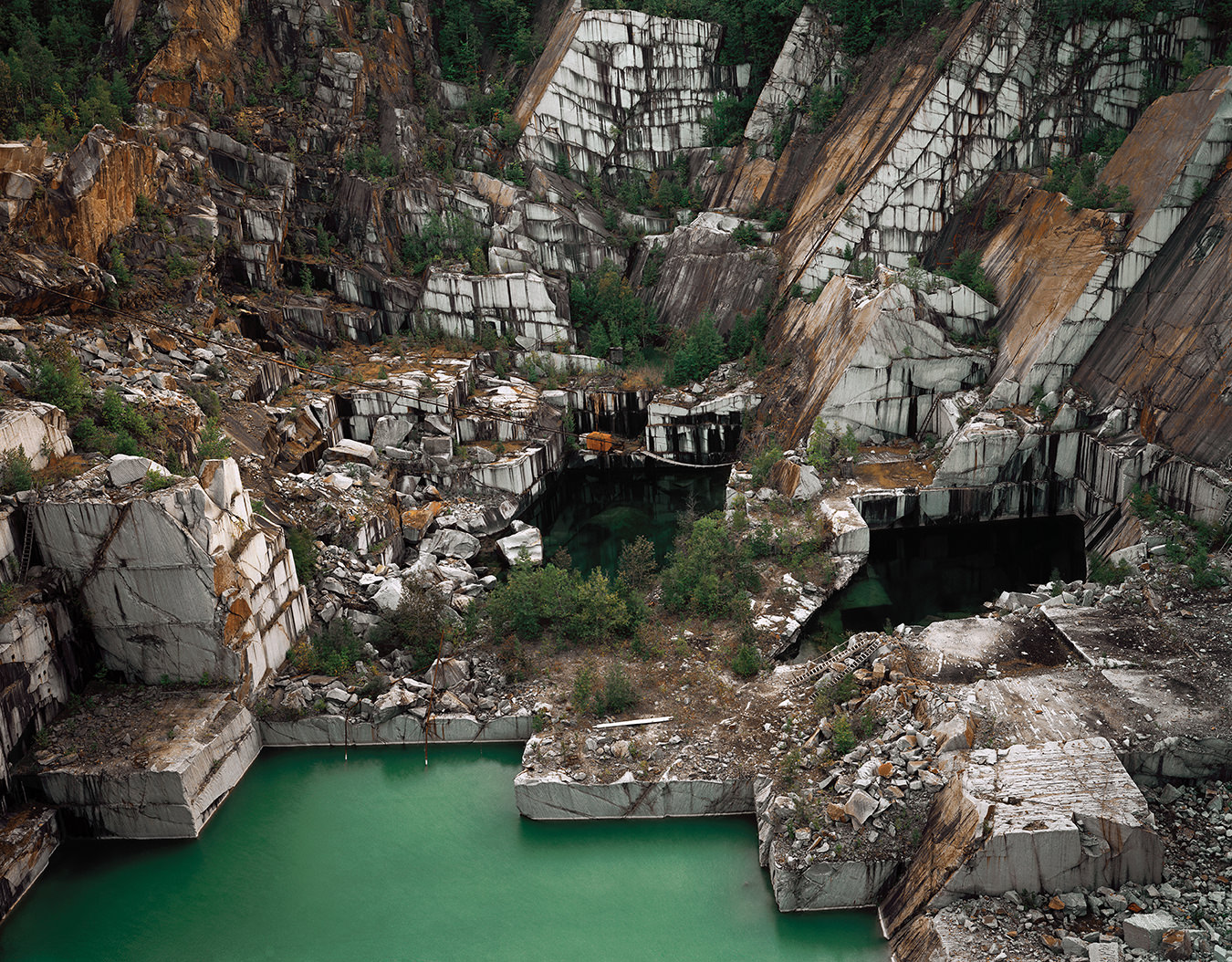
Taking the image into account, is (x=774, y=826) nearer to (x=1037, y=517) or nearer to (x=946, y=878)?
(x=946, y=878)

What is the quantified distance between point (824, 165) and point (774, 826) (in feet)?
88.8

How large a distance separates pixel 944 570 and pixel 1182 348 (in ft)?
27.0

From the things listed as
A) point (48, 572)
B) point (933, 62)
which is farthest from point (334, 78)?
point (48, 572)

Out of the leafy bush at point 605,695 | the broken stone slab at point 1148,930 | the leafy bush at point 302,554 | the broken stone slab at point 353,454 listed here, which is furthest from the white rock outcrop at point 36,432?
the broken stone slab at point 1148,930

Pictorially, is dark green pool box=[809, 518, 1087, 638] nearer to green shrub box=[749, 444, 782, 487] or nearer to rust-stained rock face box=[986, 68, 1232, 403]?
green shrub box=[749, 444, 782, 487]

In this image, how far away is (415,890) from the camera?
14.9 m

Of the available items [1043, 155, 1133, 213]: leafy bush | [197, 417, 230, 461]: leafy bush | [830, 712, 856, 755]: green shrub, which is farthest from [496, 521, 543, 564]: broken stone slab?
[1043, 155, 1133, 213]: leafy bush

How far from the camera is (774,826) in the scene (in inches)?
563

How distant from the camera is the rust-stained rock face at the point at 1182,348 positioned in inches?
851

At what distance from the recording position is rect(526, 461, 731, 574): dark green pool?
2711cm

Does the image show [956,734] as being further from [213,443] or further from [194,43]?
[194,43]

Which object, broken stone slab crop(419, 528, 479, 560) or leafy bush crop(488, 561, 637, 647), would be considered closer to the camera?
leafy bush crop(488, 561, 637, 647)

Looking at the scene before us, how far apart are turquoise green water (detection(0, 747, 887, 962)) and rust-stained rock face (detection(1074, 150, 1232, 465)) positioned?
1517 cm

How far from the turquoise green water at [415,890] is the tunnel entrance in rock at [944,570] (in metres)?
7.19
